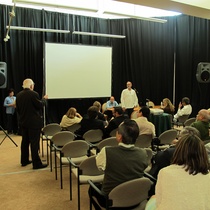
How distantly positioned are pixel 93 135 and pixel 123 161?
2209 mm

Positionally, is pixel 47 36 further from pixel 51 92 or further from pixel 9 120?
pixel 9 120

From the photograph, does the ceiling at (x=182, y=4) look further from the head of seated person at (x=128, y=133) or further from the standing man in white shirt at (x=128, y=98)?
the standing man in white shirt at (x=128, y=98)

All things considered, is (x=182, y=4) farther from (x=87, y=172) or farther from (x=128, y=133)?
(x=87, y=172)

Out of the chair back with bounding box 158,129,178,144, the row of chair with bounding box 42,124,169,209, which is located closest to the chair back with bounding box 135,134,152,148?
the row of chair with bounding box 42,124,169,209

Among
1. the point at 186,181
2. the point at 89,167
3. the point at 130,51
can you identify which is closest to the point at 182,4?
the point at 89,167

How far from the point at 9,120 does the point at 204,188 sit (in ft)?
23.6

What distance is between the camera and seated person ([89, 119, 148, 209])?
7.54 ft

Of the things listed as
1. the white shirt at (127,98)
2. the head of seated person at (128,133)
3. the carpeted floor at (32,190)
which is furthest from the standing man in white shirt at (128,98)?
the head of seated person at (128,133)

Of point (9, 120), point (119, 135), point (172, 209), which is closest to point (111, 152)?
point (119, 135)

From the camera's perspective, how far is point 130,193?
2.22 meters

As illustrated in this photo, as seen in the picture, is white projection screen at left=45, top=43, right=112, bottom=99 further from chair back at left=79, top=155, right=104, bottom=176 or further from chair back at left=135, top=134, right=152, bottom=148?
chair back at left=79, top=155, right=104, bottom=176

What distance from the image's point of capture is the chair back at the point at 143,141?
4.05 metres

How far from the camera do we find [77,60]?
877cm

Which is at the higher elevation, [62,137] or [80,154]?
[62,137]
